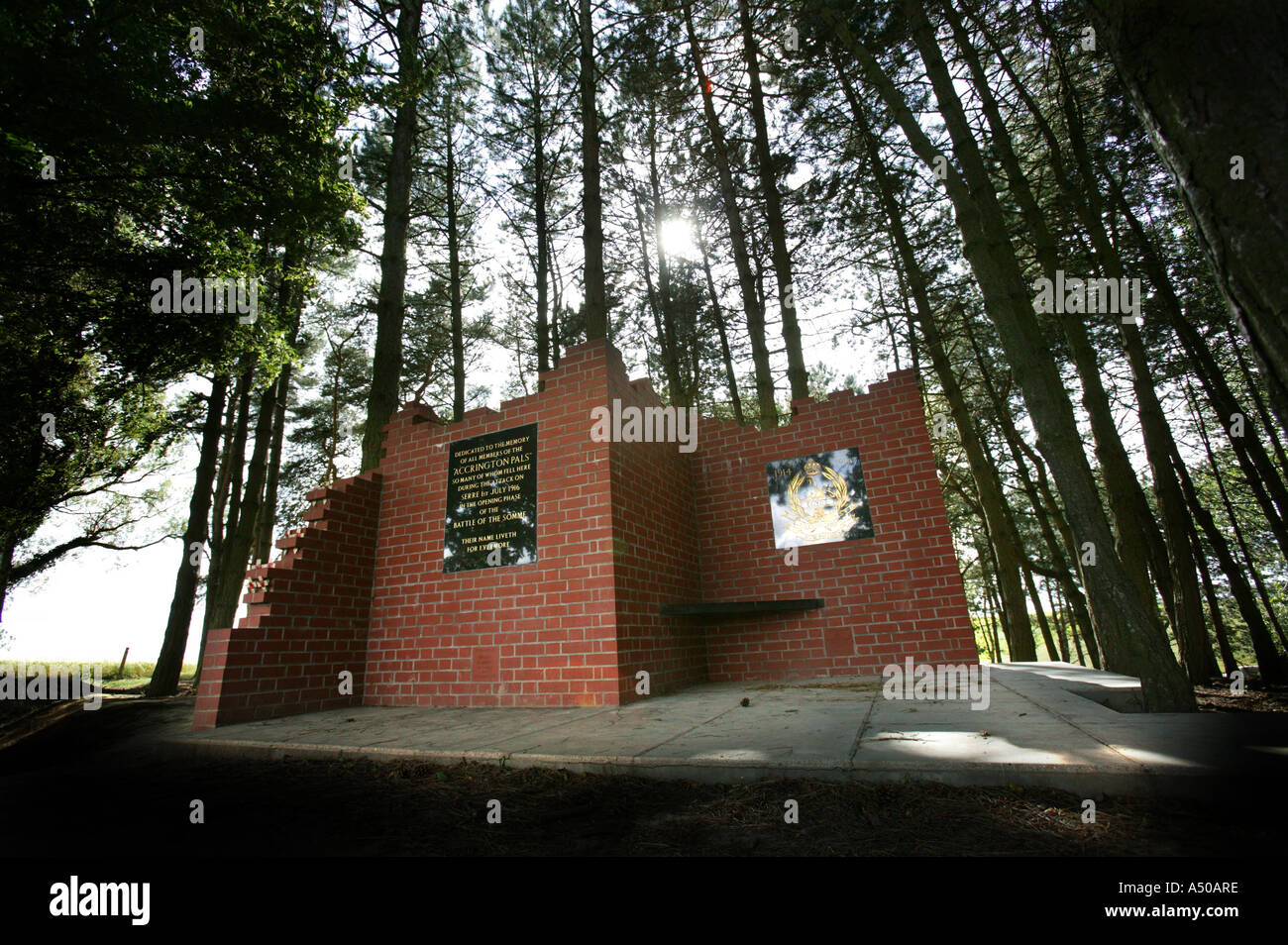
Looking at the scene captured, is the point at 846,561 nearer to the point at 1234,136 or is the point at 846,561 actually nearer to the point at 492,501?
the point at 492,501

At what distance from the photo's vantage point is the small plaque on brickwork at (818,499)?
22.9 ft

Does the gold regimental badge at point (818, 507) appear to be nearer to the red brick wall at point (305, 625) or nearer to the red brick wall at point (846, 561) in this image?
the red brick wall at point (846, 561)

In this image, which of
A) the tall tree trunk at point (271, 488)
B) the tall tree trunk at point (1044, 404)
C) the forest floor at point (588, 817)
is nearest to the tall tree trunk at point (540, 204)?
the tall tree trunk at point (271, 488)

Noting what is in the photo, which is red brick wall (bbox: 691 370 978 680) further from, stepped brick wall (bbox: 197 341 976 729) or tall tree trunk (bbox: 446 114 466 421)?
tall tree trunk (bbox: 446 114 466 421)

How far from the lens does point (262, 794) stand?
292 cm

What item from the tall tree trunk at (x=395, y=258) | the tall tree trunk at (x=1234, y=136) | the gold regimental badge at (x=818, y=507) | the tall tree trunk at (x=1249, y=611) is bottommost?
the tall tree trunk at (x=1249, y=611)

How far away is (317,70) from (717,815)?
37.1 ft

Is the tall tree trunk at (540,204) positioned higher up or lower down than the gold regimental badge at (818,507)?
higher up

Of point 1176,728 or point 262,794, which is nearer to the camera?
point 1176,728

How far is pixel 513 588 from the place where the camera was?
19.3ft

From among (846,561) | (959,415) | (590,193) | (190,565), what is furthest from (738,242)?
(190,565)

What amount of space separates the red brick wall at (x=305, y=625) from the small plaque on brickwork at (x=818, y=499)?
563 centimetres
